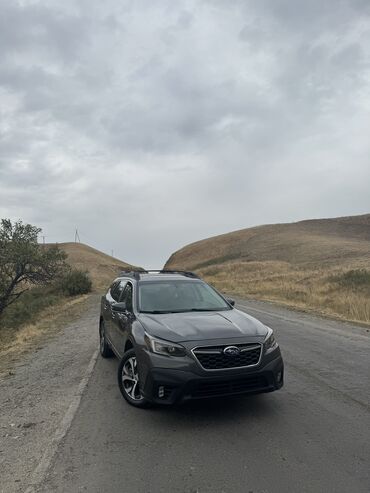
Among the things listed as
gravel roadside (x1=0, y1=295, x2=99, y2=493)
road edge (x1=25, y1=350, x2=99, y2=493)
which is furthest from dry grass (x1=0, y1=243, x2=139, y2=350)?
road edge (x1=25, y1=350, x2=99, y2=493)

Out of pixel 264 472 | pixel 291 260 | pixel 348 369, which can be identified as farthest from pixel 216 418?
pixel 291 260

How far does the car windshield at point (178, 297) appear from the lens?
6.39 meters

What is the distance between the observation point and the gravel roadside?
4.30 metres

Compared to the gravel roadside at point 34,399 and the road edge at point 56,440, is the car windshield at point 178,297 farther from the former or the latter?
the gravel roadside at point 34,399

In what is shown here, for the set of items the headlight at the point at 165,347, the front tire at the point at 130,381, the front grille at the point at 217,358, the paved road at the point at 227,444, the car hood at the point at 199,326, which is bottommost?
the paved road at the point at 227,444

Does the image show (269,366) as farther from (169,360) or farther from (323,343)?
(323,343)

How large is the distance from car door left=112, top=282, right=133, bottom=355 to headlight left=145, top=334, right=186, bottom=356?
95 cm

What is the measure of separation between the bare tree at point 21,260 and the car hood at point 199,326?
77.7 ft

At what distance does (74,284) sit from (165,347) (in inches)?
1217

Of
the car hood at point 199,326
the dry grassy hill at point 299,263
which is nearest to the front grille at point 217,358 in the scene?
the car hood at point 199,326

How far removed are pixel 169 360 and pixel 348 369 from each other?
3.92 metres

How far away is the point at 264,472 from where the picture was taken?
3881 mm

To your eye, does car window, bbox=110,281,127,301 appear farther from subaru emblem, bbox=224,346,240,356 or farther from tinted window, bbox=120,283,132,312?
subaru emblem, bbox=224,346,240,356

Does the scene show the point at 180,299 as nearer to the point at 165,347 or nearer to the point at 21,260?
the point at 165,347
